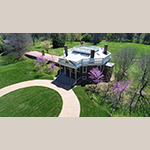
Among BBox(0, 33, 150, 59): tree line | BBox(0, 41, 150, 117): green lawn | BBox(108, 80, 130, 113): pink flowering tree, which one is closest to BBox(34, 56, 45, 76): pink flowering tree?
BBox(0, 41, 150, 117): green lawn

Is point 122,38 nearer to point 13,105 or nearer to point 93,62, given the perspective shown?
point 93,62

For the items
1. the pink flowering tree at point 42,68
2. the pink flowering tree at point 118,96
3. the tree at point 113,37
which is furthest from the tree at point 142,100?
the tree at point 113,37

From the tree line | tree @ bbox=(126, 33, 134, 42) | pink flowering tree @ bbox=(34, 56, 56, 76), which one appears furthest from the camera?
tree @ bbox=(126, 33, 134, 42)

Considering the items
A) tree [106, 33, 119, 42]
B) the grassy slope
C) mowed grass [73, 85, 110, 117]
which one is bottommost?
mowed grass [73, 85, 110, 117]

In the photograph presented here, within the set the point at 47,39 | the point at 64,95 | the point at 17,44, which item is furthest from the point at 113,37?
the point at 64,95

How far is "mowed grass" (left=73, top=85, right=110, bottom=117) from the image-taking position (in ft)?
58.2

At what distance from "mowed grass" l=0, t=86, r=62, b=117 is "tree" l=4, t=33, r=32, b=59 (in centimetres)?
2346

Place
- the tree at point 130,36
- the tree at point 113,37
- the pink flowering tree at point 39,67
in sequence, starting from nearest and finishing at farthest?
the pink flowering tree at point 39,67
the tree at point 130,36
the tree at point 113,37

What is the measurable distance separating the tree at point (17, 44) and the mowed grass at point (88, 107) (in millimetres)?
31754

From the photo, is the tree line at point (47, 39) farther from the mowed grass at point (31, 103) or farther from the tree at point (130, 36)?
the mowed grass at point (31, 103)

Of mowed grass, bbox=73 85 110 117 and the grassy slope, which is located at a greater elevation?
the grassy slope

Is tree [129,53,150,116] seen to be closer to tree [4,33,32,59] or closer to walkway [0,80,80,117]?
walkway [0,80,80,117]

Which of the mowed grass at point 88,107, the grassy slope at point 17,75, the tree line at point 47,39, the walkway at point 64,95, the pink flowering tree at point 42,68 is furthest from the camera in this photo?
the tree line at point 47,39

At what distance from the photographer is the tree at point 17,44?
37.8 meters
